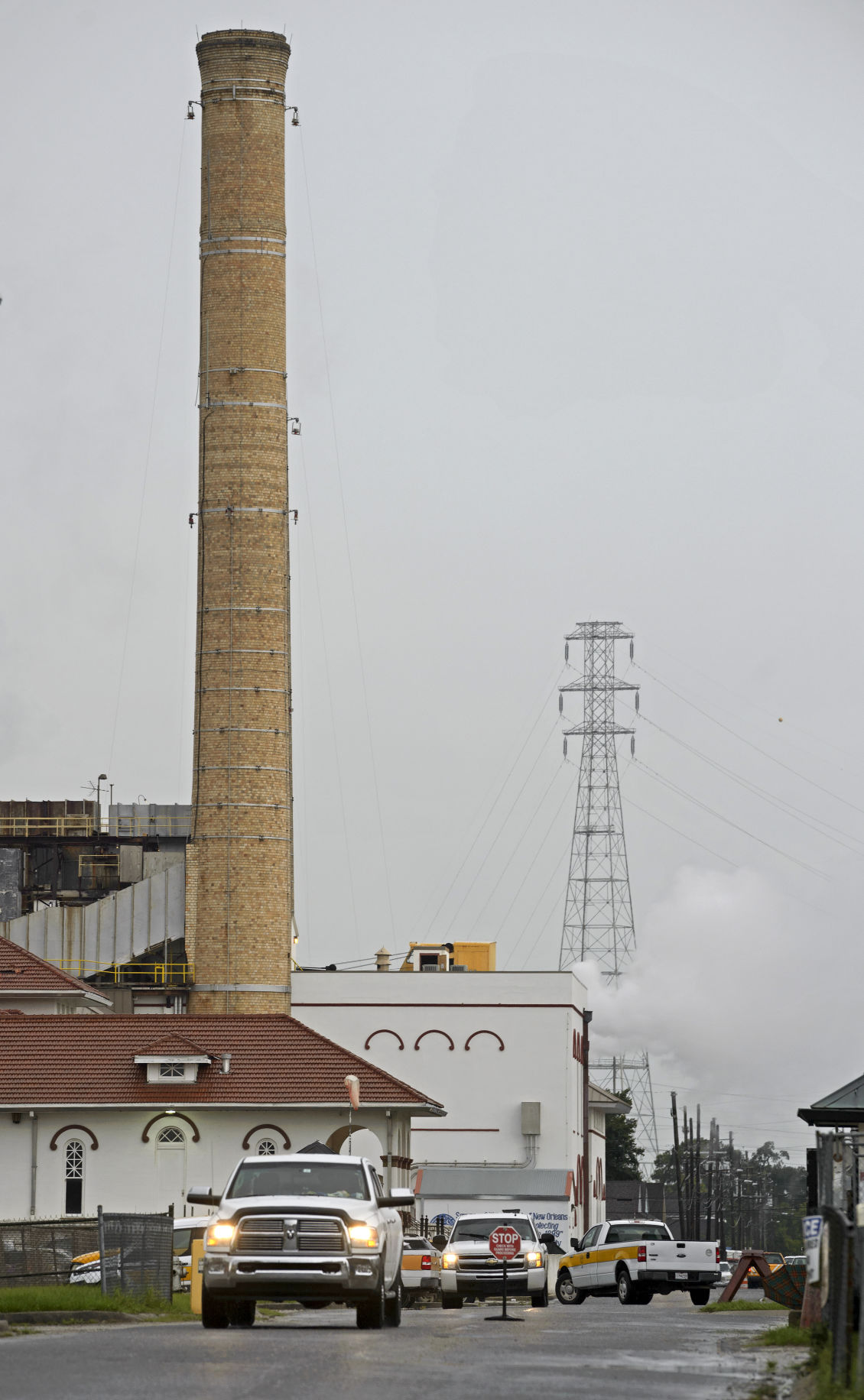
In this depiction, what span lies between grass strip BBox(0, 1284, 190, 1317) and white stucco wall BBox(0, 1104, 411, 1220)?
76.6 ft

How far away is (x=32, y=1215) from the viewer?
48.5 metres

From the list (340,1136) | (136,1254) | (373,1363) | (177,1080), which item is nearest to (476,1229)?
(136,1254)

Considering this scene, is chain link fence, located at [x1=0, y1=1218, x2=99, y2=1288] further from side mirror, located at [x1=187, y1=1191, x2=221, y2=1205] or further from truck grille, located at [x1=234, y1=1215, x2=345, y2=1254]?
truck grille, located at [x1=234, y1=1215, x2=345, y2=1254]

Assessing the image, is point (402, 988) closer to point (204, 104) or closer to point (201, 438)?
point (201, 438)

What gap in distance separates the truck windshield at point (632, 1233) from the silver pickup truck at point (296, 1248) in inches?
788

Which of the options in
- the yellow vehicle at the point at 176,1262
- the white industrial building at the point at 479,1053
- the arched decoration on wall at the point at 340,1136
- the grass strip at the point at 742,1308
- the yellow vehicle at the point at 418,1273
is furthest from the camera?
the white industrial building at the point at 479,1053

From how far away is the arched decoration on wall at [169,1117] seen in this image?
49.6 meters

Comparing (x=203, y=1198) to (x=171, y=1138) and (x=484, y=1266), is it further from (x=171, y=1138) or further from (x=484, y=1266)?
(x=171, y=1138)

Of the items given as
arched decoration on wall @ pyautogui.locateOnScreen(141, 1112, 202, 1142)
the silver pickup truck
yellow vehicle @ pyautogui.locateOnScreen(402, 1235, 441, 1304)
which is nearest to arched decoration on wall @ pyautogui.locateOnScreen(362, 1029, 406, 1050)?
arched decoration on wall @ pyautogui.locateOnScreen(141, 1112, 202, 1142)

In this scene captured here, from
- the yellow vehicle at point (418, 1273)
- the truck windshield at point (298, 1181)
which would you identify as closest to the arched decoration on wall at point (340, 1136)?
the yellow vehicle at point (418, 1273)

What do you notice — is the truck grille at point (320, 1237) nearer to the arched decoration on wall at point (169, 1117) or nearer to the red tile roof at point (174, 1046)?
the red tile roof at point (174, 1046)

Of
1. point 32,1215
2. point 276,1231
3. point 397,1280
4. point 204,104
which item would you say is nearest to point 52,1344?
point 276,1231

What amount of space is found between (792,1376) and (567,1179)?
56379mm

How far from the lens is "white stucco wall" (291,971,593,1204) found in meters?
71.6
